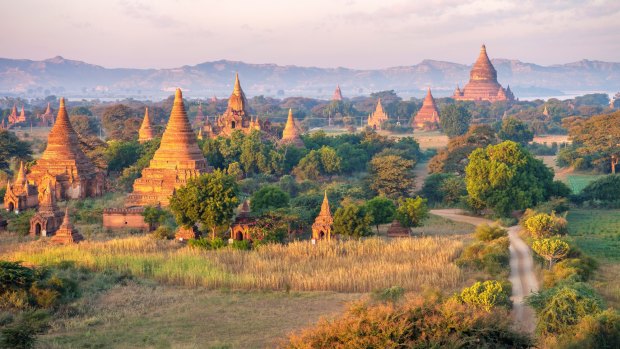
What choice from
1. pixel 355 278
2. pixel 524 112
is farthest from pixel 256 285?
pixel 524 112

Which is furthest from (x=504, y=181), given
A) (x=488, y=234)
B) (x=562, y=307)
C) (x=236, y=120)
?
(x=236, y=120)

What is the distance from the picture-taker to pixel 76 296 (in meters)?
26.4

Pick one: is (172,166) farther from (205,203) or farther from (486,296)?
(486,296)

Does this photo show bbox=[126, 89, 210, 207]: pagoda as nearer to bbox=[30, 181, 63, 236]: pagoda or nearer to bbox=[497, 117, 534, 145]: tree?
bbox=[30, 181, 63, 236]: pagoda

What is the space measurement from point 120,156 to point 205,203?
82.5 feet

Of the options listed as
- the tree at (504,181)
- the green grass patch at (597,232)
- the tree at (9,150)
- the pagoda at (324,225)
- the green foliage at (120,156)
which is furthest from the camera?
the tree at (9,150)

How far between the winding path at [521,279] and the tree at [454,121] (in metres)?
56.1

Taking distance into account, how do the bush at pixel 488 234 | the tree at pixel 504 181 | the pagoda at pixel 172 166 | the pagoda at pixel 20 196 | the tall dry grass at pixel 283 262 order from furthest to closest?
the pagoda at pixel 172 166 < the pagoda at pixel 20 196 < the tree at pixel 504 181 < the bush at pixel 488 234 < the tall dry grass at pixel 283 262

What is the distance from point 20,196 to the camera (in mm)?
43625

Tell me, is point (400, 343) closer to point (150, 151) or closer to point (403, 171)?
point (403, 171)

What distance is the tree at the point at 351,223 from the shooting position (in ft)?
115

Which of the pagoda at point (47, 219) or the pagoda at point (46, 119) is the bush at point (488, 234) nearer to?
the pagoda at point (47, 219)

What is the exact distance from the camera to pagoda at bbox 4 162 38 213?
4328 centimetres

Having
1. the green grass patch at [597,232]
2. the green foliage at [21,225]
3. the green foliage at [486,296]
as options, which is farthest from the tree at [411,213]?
the green foliage at [21,225]
